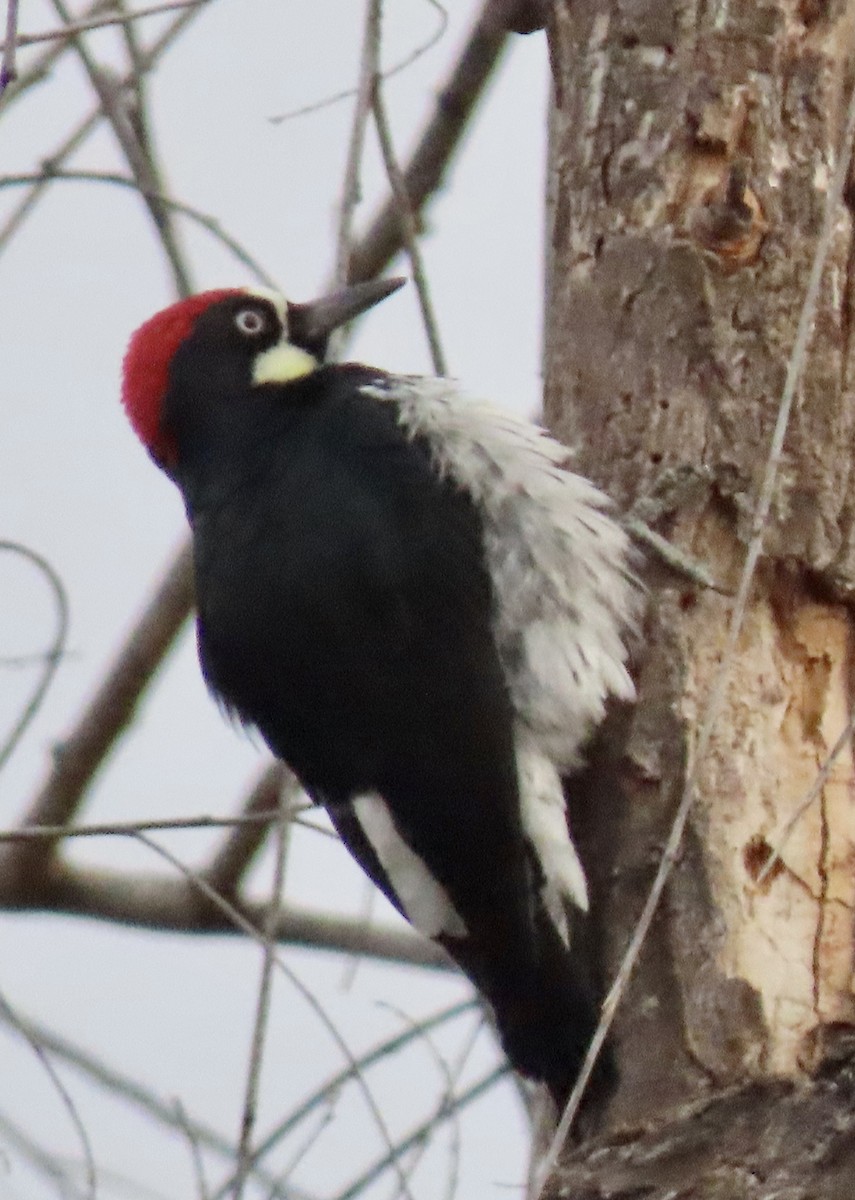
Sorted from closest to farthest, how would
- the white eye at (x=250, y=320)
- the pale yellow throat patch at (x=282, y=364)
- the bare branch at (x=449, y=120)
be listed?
the pale yellow throat patch at (x=282, y=364)
the white eye at (x=250, y=320)
the bare branch at (x=449, y=120)

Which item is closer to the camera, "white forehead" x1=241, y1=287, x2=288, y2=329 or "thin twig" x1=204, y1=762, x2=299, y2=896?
"white forehead" x1=241, y1=287, x2=288, y2=329

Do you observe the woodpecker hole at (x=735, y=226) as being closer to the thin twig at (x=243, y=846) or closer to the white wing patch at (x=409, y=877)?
the white wing patch at (x=409, y=877)

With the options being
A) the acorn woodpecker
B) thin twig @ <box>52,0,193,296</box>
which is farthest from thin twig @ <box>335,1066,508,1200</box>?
thin twig @ <box>52,0,193,296</box>

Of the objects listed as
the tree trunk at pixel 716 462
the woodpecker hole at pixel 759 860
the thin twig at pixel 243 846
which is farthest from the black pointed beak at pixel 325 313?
the woodpecker hole at pixel 759 860

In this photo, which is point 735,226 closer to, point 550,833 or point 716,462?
point 716,462

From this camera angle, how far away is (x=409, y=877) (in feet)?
9.77

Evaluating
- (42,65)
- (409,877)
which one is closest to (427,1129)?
(409,877)

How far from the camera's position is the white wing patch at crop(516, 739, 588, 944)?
9.37 ft

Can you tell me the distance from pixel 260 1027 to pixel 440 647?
2.97 ft

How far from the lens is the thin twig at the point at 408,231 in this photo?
2.96m

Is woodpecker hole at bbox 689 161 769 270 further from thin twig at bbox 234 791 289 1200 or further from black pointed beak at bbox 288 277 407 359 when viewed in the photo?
thin twig at bbox 234 791 289 1200

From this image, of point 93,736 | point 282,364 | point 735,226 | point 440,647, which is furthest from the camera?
point 93,736

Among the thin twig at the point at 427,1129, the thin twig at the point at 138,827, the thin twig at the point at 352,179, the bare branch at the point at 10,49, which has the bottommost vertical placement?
the thin twig at the point at 427,1129

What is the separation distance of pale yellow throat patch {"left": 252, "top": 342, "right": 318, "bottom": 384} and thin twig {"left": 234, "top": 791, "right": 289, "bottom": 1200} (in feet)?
4.46
